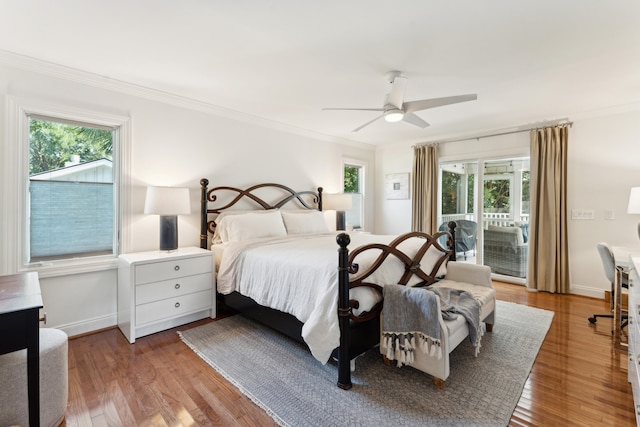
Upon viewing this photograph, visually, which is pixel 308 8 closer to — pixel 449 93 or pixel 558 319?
pixel 449 93

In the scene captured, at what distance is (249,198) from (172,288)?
1.62 metres

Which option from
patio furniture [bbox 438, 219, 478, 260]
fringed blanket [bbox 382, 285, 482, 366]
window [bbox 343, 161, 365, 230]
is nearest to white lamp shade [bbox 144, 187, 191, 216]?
fringed blanket [bbox 382, 285, 482, 366]

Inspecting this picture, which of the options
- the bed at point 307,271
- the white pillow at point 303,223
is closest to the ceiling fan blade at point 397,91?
the bed at point 307,271

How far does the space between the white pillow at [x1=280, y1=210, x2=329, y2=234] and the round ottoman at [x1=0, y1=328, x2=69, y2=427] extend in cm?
254

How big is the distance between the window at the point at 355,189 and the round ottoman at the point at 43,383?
177 inches

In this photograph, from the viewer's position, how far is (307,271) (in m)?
2.27

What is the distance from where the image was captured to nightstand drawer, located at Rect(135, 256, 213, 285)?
2682mm

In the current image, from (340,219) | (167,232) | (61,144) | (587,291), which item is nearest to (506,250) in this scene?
(587,291)

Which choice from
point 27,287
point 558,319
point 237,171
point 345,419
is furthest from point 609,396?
point 237,171

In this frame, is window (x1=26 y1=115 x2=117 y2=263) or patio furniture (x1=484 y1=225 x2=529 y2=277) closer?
window (x1=26 y1=115 x2=117 y2=263)

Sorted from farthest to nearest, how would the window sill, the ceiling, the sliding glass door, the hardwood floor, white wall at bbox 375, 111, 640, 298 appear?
the sliding glass door
white wall at bbox 375, 111, 640, 298
the window sill
the ceiling
the hardwood floor

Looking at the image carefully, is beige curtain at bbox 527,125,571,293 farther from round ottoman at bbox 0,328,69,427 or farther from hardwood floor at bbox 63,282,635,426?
round ottoman at bbox 0,328,69,427

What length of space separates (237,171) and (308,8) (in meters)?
2.46

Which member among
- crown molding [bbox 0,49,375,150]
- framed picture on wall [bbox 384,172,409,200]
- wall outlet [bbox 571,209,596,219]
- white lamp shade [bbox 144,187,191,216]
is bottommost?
wall outlet [bbox 571,209,596,219]
